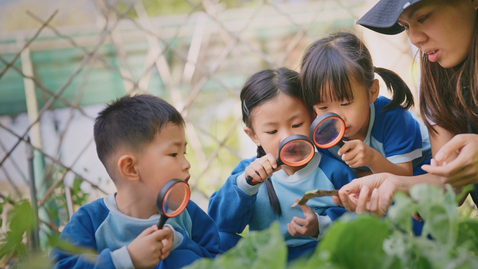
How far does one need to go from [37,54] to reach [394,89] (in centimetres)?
248

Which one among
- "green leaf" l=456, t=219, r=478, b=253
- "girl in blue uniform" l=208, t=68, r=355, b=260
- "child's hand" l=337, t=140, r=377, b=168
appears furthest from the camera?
"girl in blue uniform" l=208, t=68, r=355, b=260

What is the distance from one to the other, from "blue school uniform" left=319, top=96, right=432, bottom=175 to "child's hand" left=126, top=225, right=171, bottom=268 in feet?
2.40

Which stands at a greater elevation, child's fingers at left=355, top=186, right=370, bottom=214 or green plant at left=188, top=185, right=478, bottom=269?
green plant at left=188, top=185, right=478, bottom=269

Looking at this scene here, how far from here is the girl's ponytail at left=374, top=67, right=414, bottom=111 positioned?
1496 millimetres

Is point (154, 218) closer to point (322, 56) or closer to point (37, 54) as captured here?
point (322, 56)

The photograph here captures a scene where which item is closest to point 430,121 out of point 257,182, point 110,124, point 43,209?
point 257,182

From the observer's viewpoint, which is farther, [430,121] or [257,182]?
[430,121]

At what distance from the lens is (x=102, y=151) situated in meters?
Result: 1.25

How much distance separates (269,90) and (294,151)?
10.2 inches

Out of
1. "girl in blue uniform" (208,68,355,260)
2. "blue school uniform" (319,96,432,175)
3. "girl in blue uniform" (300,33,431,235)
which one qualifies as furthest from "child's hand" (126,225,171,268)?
"blue school uniform" (319,96,432,175)

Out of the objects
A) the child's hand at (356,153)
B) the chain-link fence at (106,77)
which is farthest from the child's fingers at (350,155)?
the chain-link fence at (106,77)

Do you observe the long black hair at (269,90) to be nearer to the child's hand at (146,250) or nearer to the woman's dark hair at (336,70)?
the woman's dark hair at (336,70)

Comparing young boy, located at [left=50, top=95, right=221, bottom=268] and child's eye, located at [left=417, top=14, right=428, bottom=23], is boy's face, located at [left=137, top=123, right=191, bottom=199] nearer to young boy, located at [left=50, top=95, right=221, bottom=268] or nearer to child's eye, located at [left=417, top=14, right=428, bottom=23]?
young boy, located at [left=50, top=95, right=221, bottom=268]

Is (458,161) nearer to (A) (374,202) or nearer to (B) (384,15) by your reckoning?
(A) (374,202)
